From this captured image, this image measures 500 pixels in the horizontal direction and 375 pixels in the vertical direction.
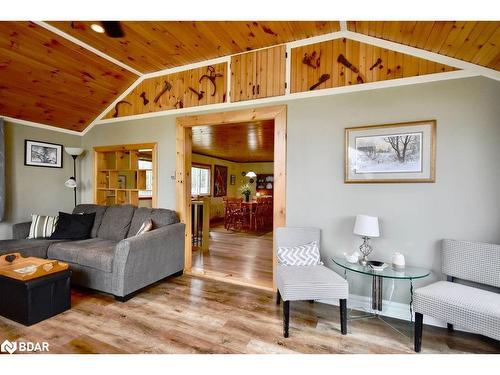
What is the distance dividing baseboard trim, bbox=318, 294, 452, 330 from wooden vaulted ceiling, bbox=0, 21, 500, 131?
2.22 m

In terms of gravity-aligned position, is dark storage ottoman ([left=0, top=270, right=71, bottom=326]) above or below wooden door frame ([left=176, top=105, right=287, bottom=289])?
below

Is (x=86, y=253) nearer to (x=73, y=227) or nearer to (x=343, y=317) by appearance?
(x=73, y=227)

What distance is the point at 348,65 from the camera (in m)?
2.49

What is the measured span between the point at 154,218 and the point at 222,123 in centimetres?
155

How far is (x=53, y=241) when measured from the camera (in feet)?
10.1

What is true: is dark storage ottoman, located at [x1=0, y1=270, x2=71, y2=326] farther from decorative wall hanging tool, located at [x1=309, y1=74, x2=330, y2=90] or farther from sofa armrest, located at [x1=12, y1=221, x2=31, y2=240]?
decorative wall hanging tool, located at [x1=309, y1=74, x2=330, y2=90]

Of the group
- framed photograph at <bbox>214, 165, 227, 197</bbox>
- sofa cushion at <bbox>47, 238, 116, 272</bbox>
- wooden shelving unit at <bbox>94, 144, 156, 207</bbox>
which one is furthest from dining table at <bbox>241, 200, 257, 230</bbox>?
sofa cushion at <bbox>47, 238, 116, 272</bbox>

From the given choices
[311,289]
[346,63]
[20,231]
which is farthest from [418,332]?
[20,231]

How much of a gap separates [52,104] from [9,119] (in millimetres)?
607

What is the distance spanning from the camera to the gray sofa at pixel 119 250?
8.24 feet

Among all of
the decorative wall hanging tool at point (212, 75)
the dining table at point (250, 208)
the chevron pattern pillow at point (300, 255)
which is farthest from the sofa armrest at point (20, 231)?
the dining table at point (250, 208)

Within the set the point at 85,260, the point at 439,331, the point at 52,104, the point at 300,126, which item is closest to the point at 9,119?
the point at 52,104

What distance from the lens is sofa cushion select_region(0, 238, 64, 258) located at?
2766 millimetres

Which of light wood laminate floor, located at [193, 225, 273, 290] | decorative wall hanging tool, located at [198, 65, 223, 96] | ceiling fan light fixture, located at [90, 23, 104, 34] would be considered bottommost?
light wood laminate floor, located at [193, 225, 273, 290]
